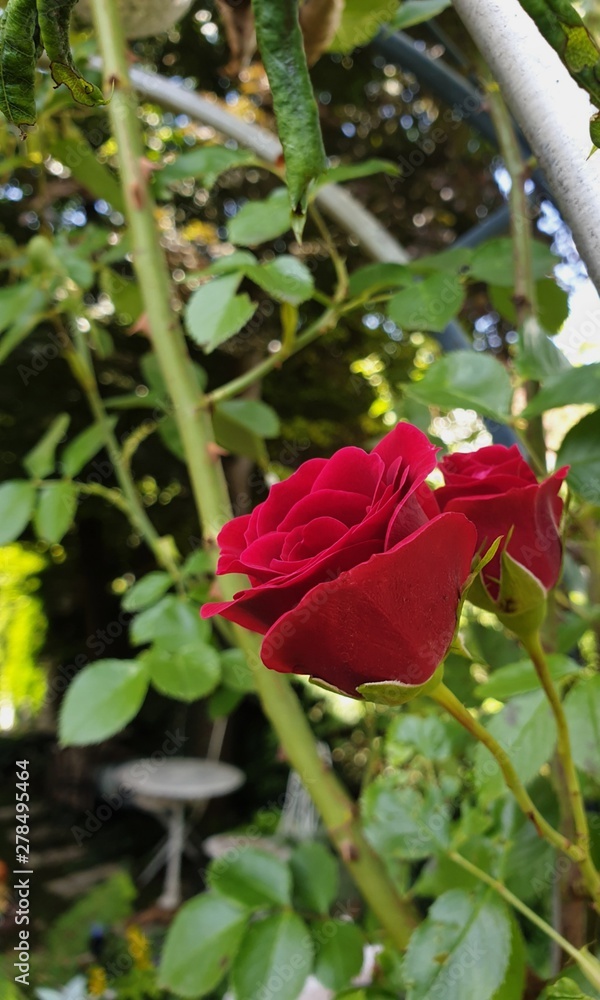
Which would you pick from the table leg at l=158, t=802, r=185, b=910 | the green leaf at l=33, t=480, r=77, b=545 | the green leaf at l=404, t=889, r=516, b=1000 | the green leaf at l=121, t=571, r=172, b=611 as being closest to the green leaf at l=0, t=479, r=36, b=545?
the green leaf at l=33, t=480, r=77, b=545

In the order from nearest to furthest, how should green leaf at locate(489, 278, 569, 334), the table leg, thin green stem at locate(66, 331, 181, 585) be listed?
green leaf at locate(489, 278, 569, 334) < thin green stem at locate(66, 331, 181, 585) < the table leg

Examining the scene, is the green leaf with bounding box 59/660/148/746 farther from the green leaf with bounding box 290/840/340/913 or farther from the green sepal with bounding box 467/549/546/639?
the green sepal with bounding box 467/549/546/639

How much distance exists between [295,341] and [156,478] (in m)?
2.24

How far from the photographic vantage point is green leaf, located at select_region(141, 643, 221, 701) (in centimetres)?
46

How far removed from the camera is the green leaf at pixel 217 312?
1.15ft

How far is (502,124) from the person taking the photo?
41cm

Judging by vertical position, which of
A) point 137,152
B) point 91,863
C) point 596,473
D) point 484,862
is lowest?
point 91,863

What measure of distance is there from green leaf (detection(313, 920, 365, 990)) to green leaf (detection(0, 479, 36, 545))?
0.37 meters

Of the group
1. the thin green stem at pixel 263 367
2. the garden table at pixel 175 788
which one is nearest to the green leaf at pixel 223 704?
the thin green stem at pixel 263 367

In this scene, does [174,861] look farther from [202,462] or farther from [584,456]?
[584,456]

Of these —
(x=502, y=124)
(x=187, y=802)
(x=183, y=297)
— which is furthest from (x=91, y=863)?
(x=502, y=124)

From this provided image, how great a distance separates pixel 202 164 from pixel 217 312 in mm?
157

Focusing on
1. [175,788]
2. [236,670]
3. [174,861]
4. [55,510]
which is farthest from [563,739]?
[174,861]

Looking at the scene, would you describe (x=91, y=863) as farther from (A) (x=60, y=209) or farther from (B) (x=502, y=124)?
(B) (x=502, y=124)
